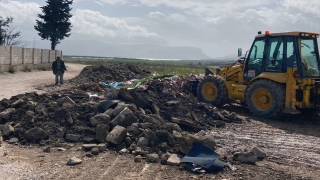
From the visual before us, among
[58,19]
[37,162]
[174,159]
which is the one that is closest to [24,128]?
[37,162]

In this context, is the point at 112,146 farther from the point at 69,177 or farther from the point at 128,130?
the point at 69,177

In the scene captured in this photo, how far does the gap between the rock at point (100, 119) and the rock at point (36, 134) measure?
98 cm

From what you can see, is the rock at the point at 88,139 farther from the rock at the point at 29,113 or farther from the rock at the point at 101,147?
the rock at the point at 29,113

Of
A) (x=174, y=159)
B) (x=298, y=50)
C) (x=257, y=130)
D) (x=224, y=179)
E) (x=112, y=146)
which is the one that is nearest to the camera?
(x=224, y=179)

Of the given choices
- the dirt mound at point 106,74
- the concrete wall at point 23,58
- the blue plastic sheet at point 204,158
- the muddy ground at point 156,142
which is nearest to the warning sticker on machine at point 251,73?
the muddy ground at point 156,142

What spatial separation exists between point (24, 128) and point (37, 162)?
1.69 meters

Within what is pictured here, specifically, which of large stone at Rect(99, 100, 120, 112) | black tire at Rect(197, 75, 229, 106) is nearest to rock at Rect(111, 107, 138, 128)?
large stone at Rect(99, 100, 120, 112)

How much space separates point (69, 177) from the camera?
5.49 meters

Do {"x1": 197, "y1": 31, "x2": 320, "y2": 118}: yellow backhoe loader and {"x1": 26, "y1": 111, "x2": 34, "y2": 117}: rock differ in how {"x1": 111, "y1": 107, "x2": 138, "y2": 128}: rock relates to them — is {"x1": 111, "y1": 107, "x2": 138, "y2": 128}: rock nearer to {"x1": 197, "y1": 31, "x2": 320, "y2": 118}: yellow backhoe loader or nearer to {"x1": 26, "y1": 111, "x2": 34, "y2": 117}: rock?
{"x1": 26, "y1": 111, "x2": 34, "y2": 117}: rock

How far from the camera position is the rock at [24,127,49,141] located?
289 inches

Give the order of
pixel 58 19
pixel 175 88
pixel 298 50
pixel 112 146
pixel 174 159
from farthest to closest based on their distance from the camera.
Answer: pixel 58 19 → pixel 175 88 → pixel 298 50 → pixel 112 146 → pixel 174 159

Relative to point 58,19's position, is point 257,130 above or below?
below

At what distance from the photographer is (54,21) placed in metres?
45.3

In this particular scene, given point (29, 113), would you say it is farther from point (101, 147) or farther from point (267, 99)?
point (267, 99)
